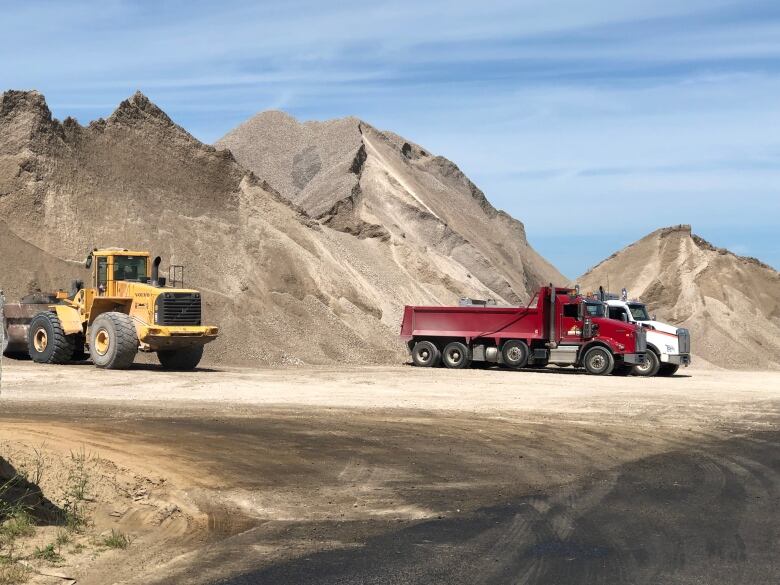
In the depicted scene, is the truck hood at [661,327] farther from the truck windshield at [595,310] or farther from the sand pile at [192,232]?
the sand pile at [192,232]

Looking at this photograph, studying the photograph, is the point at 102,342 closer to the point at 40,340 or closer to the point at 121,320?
the point at 121,320

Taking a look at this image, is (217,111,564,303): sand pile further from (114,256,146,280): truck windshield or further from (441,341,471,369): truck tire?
(114,256,146,280): truck windshield

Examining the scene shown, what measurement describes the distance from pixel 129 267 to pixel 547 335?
13.6 metres

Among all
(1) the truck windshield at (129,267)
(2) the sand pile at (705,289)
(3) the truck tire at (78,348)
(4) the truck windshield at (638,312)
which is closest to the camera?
(1) the truck windshield at (129,267)

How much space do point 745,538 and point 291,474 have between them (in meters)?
5.73

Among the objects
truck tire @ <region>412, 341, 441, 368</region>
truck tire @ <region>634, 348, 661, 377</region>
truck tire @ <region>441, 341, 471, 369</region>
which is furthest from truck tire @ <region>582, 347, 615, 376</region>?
truck tire @ <region>412, 341, 441, 368</region>

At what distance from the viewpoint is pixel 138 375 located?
27.1 metres

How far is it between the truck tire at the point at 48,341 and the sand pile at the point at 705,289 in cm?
3709

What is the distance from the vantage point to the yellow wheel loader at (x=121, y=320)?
28.0 m

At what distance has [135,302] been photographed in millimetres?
28844

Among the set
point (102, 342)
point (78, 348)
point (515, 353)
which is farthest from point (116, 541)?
point (515, 353)

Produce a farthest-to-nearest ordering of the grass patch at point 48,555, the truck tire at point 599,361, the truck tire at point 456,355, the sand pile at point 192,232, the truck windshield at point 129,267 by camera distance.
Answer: the sand pile at point 192,232
the truck tire at point 456,355
the truck tire at point 599,361
the truck windshield at point 129,267
the grass patch at point 48,555

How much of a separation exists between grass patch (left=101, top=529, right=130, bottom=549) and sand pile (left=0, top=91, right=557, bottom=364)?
82.6 feet

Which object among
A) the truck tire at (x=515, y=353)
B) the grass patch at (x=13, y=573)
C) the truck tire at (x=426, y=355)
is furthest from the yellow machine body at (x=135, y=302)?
the grass patch at (x=13, y=573)
